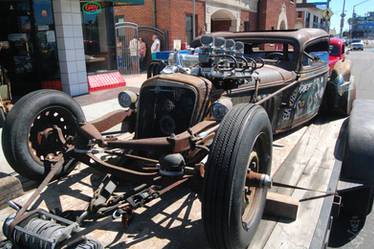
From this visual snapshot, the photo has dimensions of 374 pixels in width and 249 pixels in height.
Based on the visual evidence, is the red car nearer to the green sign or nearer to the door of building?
the door of building

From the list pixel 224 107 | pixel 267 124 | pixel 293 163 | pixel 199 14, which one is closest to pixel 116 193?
pixel 224 107

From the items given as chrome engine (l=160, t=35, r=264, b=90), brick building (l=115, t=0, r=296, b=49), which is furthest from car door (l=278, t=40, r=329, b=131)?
brick building (l=115, t=0, r=296, b=49)

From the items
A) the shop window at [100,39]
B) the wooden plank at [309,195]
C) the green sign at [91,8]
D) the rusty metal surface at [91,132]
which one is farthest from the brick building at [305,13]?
the rusty metal surface at [91,132]

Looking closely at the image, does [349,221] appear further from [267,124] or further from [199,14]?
[199,14]

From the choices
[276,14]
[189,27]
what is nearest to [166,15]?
[189,27]

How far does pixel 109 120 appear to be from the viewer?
11.1 ft

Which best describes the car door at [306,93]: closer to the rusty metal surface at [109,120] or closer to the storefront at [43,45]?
the rusty metal surface at [109,120]

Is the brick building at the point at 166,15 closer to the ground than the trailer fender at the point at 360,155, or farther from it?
farther from it

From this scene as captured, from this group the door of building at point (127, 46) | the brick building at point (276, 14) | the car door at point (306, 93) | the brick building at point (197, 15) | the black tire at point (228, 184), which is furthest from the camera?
the brick building at point (276, 14)

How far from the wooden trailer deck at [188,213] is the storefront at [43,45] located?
5598 millimetres

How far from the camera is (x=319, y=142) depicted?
160 inches

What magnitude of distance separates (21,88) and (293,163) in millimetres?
7753

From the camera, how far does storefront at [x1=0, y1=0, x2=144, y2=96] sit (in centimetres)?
809

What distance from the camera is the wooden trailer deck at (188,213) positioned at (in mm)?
2188
